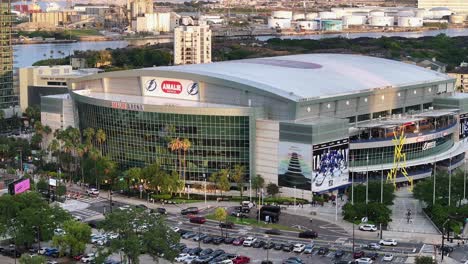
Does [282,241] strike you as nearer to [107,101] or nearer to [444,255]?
[444,255]

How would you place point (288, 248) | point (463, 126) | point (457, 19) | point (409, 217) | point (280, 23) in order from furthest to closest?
1. point (457, 19)
2. point (280, 23)
3. point (463, 126)
4. point (409, 217)
5. point (288, 248)

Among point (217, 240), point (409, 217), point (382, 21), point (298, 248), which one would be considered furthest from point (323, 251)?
point (382, 21)

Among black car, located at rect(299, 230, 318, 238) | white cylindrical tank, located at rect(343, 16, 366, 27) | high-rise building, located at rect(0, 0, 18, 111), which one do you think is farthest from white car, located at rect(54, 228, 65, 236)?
white cylindrical tank, located at rect(343, 16, 366, 27)

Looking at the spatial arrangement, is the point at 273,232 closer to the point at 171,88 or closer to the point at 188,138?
the point at 188,138

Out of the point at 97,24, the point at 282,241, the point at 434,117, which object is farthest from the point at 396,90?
the point at 97,24

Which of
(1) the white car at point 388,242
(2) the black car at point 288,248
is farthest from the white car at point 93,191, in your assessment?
(1) the white car at point 388,242

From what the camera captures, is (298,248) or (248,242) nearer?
(298,248)
